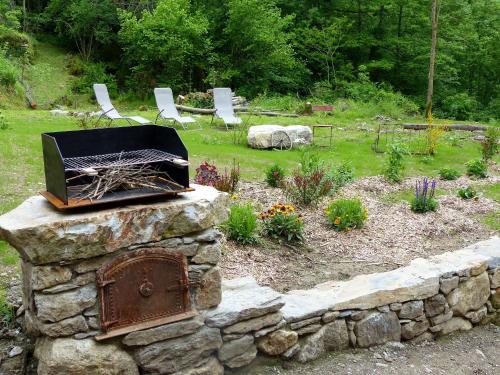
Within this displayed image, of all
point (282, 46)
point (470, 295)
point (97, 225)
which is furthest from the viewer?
point (282, 46)

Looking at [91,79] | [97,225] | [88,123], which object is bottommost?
[88,123]

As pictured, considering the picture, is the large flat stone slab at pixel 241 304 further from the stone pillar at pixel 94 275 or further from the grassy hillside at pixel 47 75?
the grassy hillside at pixel 47 75

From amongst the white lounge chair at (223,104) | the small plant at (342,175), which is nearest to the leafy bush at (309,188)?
the small plant at (342,175)

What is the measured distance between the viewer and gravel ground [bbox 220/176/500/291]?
193 inches

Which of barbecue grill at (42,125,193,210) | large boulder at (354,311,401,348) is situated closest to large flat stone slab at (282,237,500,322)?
large boulder at (354,311,401,348)

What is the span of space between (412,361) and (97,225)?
266cm

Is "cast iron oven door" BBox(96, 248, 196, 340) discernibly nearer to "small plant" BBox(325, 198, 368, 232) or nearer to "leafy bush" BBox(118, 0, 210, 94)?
"small plant" BBox(325, 198, 368, 232)

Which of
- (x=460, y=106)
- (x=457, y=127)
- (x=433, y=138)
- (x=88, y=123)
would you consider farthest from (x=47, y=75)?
(x=460, y=106)

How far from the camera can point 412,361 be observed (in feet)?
13.4

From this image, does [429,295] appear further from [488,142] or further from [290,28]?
[290,28]

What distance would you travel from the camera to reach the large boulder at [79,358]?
116 inches

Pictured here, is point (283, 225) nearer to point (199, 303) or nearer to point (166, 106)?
point (199, 303)

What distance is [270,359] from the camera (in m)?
3.76

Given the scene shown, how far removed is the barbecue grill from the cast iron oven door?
389mm
